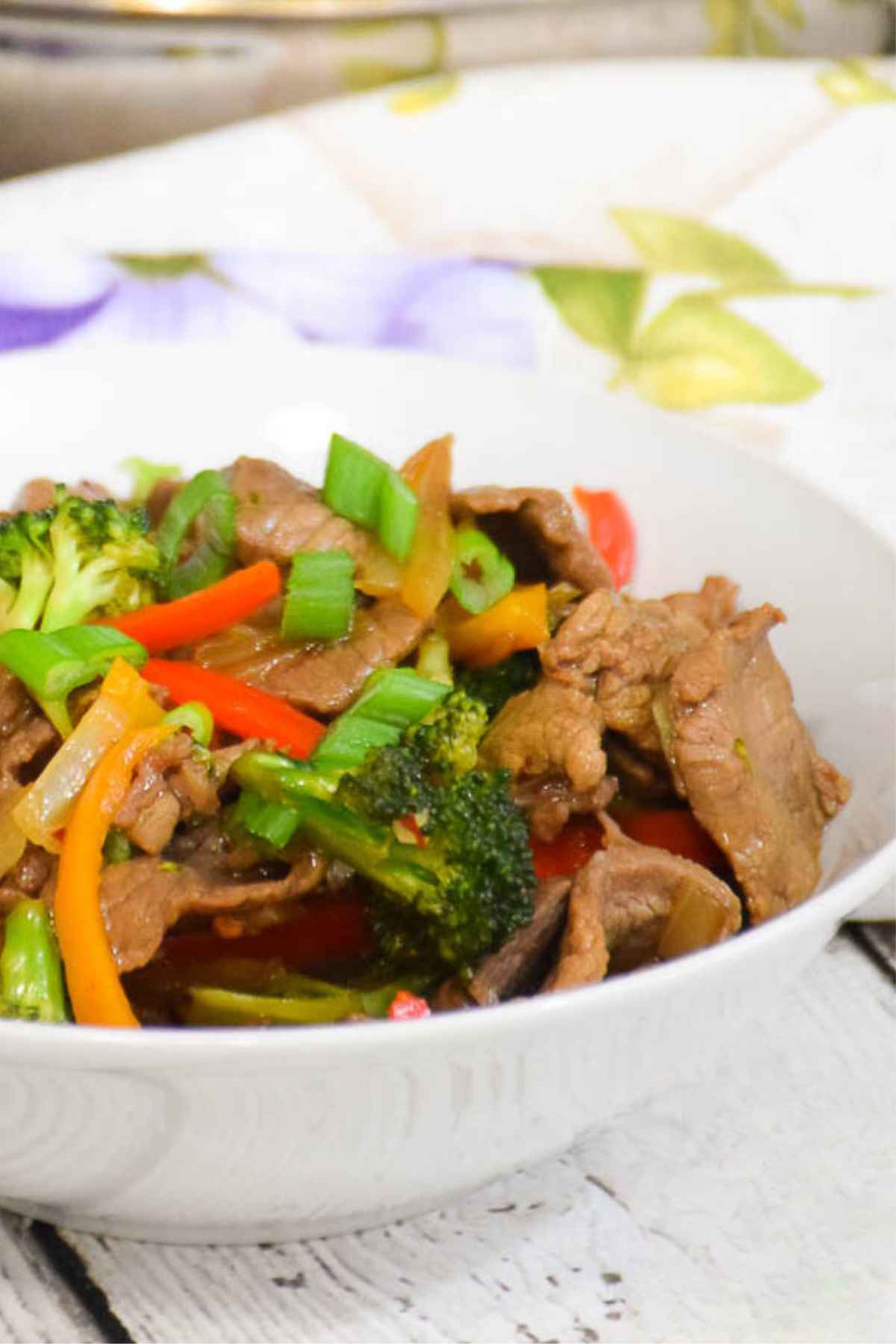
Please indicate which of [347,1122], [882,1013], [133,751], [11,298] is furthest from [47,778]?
[11,298]

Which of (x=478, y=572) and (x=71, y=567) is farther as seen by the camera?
(x=478, y=572)

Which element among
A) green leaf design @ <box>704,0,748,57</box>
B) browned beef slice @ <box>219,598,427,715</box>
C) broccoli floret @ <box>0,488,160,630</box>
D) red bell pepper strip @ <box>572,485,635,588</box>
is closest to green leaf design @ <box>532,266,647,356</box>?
red bell pepper strip @ <box>572,485,635,588</box>

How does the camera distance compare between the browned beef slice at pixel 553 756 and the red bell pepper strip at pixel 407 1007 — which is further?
the browned beef slice at pixel 553 756

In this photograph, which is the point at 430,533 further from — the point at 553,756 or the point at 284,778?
the point at 284,778

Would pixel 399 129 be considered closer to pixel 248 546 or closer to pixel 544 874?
pixel 248 546

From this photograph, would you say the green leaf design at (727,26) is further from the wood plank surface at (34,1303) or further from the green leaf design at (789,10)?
the wood plank surface at (34,1303)

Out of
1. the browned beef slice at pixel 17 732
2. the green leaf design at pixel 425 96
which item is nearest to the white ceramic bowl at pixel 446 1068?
the browned beef slice at pixel 17 732

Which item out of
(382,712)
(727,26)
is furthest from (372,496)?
(727,26)
